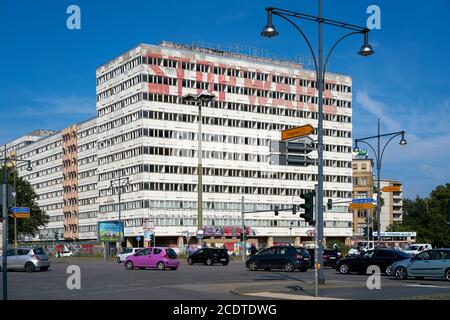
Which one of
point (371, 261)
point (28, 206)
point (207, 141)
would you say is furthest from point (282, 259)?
point (28, 206)

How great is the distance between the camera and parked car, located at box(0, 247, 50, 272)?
140 feet

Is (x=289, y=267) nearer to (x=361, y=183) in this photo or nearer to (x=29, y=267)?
(x=29, y=267)

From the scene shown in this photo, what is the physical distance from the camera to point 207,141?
358 ft

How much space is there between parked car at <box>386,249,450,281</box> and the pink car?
636 inches

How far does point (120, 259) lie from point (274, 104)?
5837cm

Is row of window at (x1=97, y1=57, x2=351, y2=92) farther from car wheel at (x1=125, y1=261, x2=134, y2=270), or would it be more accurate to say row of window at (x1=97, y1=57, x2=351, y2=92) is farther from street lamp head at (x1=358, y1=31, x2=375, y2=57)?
street lamp head at (x1=358, y1=31, x2=375, y2=57)

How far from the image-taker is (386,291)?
23.8m

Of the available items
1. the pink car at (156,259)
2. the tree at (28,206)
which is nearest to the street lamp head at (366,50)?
the pink car at (156,259)

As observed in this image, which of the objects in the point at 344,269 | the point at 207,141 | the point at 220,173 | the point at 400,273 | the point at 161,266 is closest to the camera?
the point at 400,273

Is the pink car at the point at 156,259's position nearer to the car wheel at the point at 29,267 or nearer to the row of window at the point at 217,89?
the car wheel at the point at 29,267

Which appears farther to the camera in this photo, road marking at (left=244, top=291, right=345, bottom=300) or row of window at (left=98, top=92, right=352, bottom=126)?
row of window at (left=98, top=92, right=352, bottom=126)

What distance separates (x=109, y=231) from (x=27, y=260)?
40.8 m

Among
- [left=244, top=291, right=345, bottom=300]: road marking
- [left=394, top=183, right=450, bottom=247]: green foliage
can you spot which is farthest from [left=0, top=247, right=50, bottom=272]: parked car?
[left=394, top=183, right=450, bottom=247]: green foliage

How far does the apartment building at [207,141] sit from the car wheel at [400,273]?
242 ft
